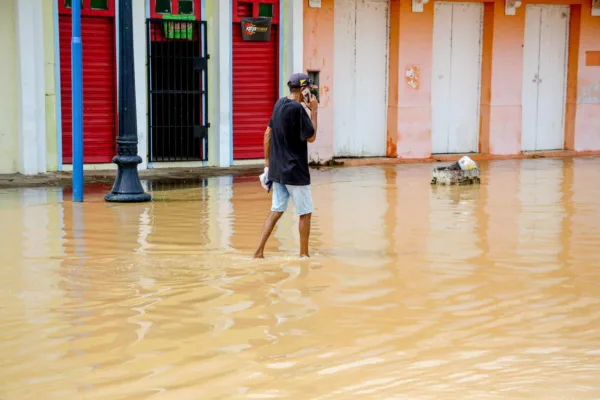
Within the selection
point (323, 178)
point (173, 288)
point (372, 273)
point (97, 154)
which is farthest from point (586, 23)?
point (173, 288)

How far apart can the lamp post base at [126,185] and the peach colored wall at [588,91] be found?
11.1m

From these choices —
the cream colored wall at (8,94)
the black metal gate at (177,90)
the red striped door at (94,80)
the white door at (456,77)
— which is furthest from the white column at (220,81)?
the white door at (456,77)

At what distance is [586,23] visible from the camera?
20156 millimetres

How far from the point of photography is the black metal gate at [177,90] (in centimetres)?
1664

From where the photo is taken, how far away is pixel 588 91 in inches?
808

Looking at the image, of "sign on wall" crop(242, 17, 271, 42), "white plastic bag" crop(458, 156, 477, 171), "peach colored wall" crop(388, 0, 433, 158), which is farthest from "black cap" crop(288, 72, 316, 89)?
"peach colored wall" crop(388, 0, 433, 158)

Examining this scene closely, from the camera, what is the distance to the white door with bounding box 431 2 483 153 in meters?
19.2

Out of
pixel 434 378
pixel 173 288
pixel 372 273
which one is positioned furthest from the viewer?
pixel 372 273

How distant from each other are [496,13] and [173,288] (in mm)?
13177

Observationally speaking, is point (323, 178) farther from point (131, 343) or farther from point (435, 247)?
point (131, 343)

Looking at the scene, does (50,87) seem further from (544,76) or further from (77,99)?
(544,76)

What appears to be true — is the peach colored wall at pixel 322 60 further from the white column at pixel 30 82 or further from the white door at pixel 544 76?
the white column at pixel 30 82

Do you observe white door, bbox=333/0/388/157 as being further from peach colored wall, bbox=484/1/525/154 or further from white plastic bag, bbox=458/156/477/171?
white plastic bag, bbox=458/156/477/171

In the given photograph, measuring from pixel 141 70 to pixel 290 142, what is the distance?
8.15 meters
